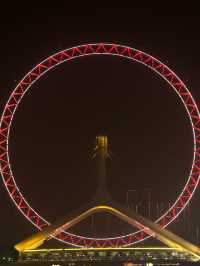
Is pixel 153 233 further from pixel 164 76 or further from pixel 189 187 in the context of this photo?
pixel 164 76

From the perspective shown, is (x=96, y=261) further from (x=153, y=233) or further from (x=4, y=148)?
(x=4, y=148)

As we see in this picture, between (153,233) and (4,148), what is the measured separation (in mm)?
6084

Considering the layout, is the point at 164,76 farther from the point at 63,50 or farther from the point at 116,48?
the point at 63,50

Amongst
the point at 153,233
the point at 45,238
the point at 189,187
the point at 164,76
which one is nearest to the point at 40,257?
the point at 45,238

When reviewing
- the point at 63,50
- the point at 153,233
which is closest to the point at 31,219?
the point at 153,233

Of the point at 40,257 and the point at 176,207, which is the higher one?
the point at 176,207

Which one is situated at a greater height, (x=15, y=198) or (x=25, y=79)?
(x=25, y=79)

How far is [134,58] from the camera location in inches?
1029

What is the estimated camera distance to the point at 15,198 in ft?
84.1

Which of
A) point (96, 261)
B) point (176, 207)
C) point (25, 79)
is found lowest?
point (96, 261)

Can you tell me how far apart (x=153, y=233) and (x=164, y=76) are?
5.65 meters

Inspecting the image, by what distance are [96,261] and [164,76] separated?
706cm

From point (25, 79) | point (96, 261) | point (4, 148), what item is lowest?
point (96, 261)

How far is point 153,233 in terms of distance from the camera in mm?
25203
